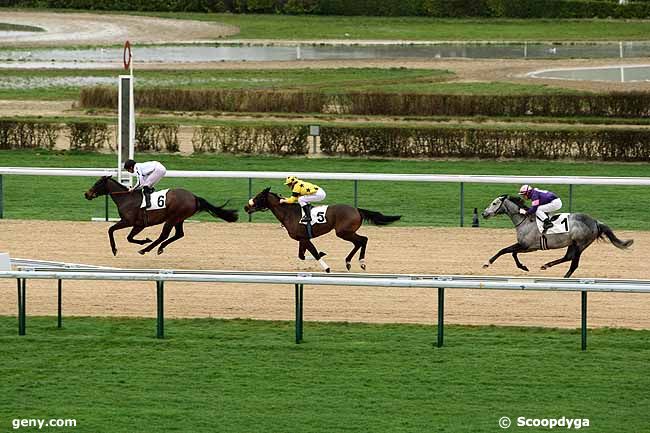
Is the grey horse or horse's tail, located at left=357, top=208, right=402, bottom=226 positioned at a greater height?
horse's tail, located at left=357, top=208, right=402, bottom=226

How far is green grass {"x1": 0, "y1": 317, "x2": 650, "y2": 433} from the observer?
8.30 meters

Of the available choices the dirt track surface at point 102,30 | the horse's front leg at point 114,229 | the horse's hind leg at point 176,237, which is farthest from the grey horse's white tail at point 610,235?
the dirt track surface at point 102,30

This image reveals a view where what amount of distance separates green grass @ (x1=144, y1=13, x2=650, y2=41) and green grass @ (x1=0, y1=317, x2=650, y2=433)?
1147 inches

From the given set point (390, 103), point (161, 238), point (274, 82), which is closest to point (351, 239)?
point (161, 238)

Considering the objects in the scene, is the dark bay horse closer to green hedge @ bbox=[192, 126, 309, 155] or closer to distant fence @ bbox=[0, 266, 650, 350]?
distant fence @ bbox=[0, 266, 650, 350]

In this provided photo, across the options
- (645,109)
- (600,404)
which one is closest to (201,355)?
(600,404)

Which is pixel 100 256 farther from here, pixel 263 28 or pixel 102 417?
pixel 263 28

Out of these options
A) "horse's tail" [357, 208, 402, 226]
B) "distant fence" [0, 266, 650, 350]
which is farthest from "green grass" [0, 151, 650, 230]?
"distant fence" [0, 266, 650, 350]

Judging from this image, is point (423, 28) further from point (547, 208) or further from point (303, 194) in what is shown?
point (547, 208)

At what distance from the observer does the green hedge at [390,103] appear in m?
25.2

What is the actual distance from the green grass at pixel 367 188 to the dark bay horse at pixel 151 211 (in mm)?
2351

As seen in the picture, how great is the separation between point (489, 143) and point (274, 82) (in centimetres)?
912

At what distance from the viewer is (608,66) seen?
32.9 m

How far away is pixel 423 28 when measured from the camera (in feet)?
136
